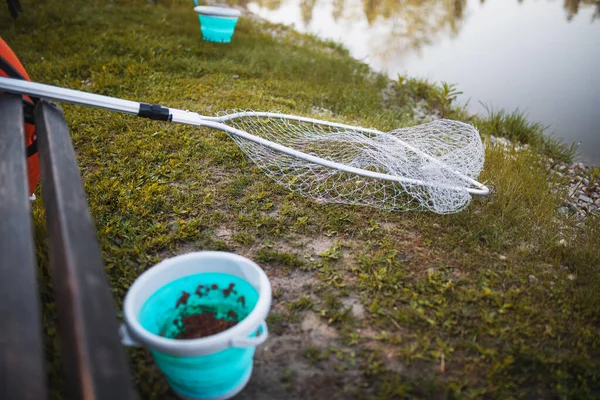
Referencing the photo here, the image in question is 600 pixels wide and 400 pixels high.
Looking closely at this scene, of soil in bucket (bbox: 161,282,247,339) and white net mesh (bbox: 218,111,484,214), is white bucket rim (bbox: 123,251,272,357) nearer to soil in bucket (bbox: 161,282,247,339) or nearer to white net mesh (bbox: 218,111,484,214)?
soil in bucket (bbox: 161,282,247,339)

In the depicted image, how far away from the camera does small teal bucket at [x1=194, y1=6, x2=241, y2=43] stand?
550 centimetres

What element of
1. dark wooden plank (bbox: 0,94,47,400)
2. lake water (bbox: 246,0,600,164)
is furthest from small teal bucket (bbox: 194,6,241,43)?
dark wooden plank (bbox: 0,94,47,400)

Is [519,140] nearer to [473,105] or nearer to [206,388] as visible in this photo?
[473,105]

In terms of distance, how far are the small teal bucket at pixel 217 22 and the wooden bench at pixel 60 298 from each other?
4.33 metres

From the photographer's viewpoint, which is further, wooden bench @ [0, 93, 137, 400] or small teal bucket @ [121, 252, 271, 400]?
small teal bucket @ [121, 252, 271, 400]

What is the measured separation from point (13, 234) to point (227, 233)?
53.0 inches

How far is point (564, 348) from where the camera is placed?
6.50ft

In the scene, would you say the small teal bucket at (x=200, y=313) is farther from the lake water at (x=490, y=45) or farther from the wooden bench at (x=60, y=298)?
the lake water at (x=490, y=45)

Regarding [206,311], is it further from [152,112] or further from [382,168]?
[382,168]

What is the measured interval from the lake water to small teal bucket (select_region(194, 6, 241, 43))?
2.30 metres

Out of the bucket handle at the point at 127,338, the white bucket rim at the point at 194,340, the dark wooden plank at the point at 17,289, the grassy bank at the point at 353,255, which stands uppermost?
the dark wooden plank at the point at 17,289

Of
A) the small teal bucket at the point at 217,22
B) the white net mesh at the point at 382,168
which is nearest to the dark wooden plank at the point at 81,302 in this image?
the white net mesh at the point at 382,168

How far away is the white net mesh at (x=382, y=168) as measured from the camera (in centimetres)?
285

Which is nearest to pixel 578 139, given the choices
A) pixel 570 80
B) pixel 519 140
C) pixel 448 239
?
pixel 519 140
